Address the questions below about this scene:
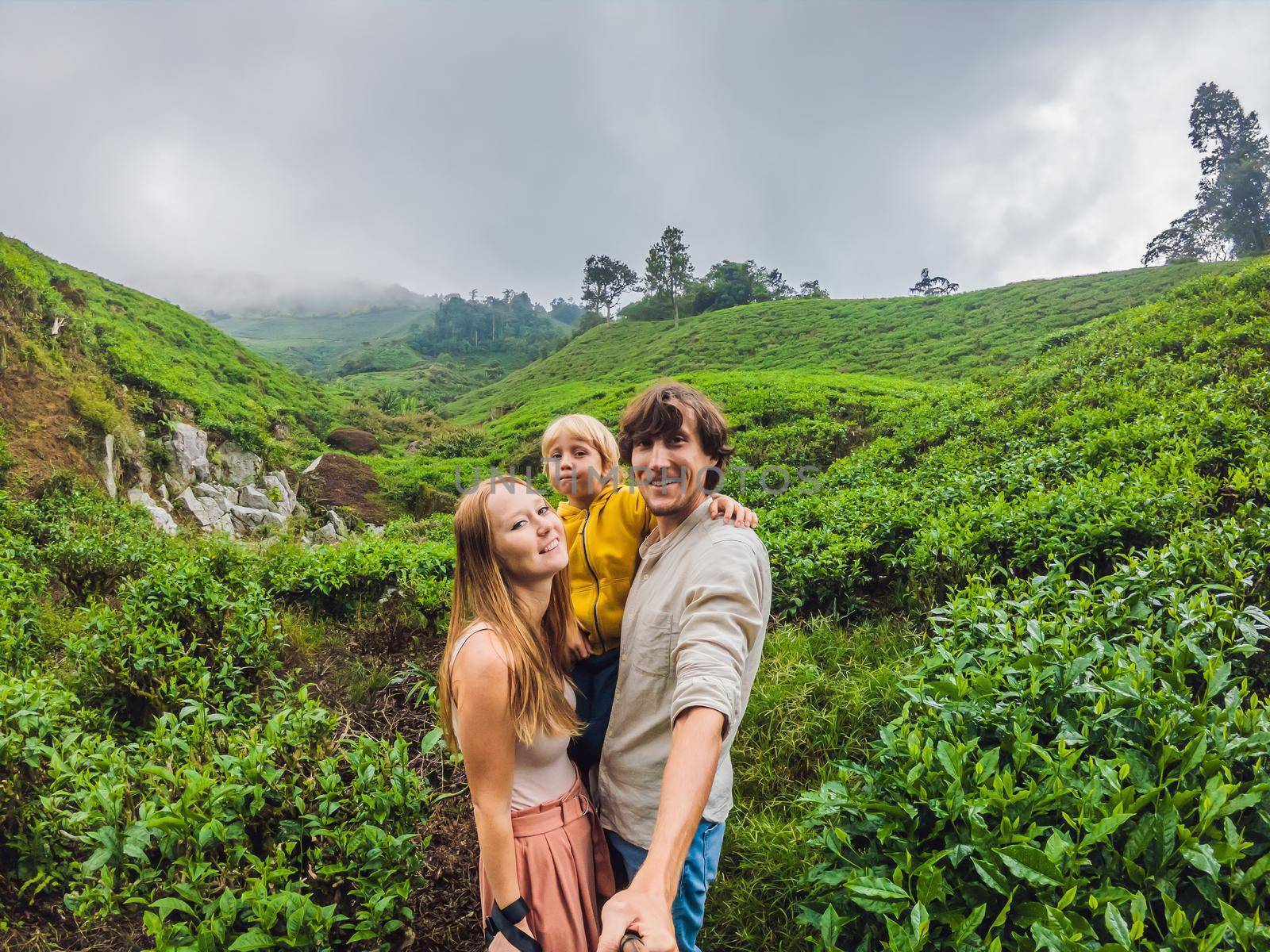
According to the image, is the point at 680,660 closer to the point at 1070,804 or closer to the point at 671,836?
the point at 671,836

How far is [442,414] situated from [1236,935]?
30.4 m

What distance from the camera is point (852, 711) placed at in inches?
129

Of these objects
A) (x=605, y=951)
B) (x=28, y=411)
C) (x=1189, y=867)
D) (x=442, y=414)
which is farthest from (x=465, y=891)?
(x=442, y=414)

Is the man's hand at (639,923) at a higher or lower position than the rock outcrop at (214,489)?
lower

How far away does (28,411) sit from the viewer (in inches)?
349

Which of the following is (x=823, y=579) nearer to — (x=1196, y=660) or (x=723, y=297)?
(x=1196, y=660)

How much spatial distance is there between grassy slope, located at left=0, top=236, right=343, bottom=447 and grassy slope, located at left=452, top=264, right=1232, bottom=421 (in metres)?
7.79

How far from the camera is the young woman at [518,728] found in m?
1.42

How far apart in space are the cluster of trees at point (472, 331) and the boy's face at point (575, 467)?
64458mm

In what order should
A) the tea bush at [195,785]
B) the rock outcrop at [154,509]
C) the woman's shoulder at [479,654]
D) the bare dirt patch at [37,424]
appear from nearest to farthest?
the woman's shoulder at [479,654]
the tea bush at [195,785]
the bare dirt patch at [37,424]
the rock outcrop at [154,509]

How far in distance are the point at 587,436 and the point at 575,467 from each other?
0.13 m

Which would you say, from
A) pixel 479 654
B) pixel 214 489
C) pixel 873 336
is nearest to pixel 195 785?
pixel 479 654

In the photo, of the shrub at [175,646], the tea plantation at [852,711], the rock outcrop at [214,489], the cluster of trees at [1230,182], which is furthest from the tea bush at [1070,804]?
the cluster of trees at [1230,182]

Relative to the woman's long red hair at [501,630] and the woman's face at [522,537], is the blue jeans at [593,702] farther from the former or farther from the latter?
the woman's face at [522,537]
